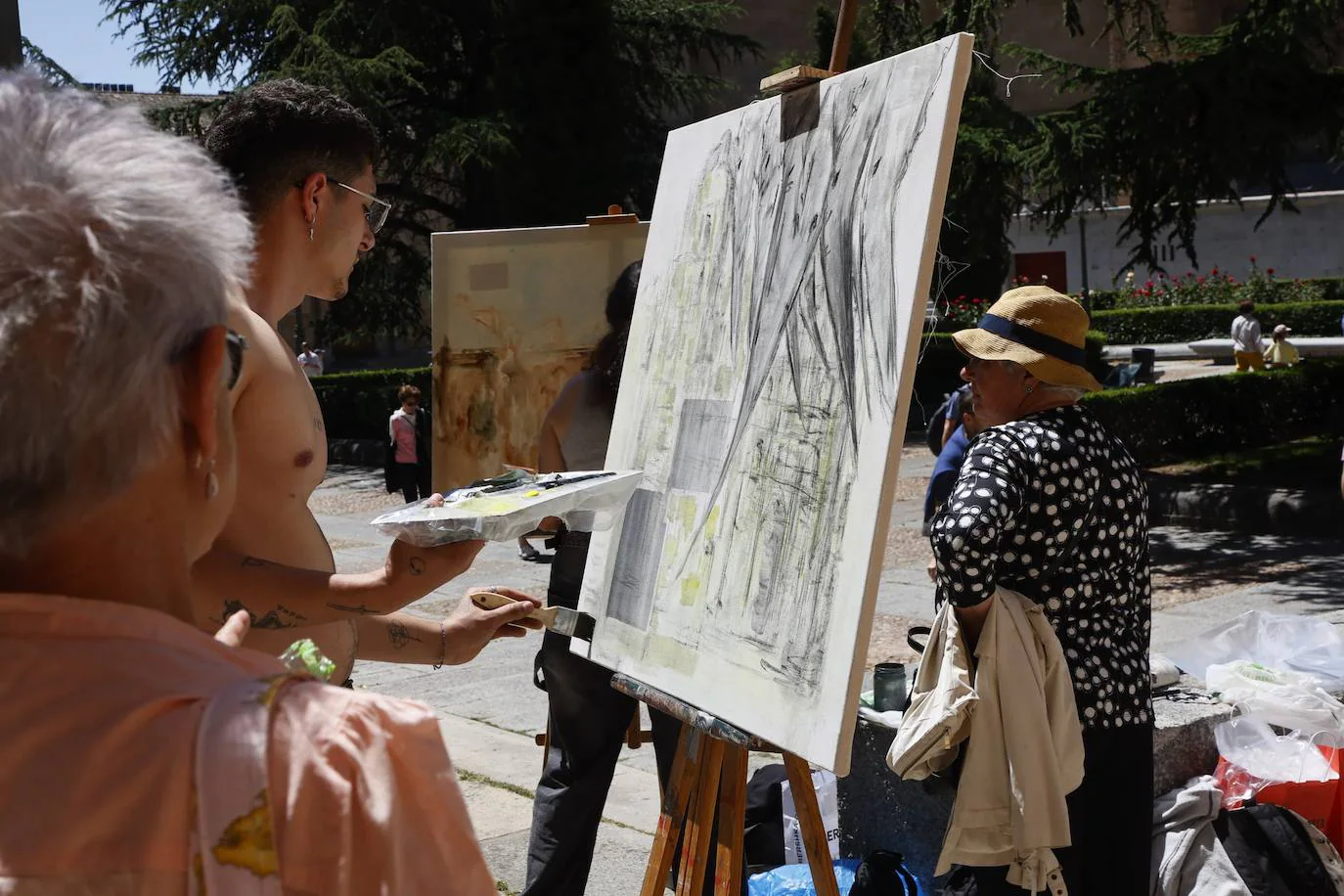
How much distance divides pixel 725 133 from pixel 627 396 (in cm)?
64

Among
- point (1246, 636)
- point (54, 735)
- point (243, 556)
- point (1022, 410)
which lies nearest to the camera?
point (54, 735)

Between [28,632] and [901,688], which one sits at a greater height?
[28,632]

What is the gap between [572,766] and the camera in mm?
3238

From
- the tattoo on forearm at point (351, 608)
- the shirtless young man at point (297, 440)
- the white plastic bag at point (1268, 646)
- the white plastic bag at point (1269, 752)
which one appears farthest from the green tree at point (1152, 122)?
the tattoo on forearm at point (351, 608)

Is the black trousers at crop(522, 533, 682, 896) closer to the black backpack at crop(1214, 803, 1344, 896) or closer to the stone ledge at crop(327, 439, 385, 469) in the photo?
the black backpack at crop(1214, 803, 1344, 896)

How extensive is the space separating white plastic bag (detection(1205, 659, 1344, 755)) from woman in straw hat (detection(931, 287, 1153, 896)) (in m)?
1.02

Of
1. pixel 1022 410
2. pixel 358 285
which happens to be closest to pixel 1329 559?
pixel 1022 410

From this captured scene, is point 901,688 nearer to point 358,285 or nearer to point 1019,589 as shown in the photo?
point 1019,589

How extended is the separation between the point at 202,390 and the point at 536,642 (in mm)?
6266

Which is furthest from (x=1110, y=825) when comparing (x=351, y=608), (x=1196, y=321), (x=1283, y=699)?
(x=1196, y=321)

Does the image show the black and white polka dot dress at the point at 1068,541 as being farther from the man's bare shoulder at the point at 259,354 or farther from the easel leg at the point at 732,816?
the man's bare shoulder at the point at 259,354

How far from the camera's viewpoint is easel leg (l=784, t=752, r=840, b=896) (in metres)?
2.55

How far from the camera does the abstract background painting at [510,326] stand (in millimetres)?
4078

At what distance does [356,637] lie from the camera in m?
2.28
